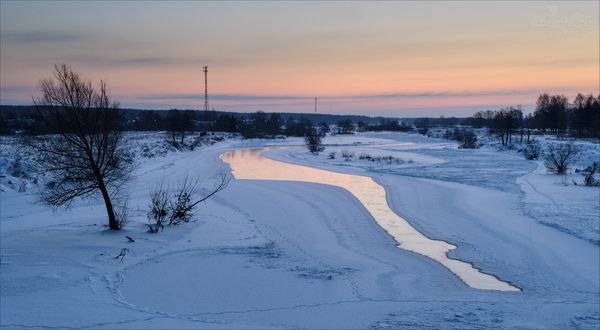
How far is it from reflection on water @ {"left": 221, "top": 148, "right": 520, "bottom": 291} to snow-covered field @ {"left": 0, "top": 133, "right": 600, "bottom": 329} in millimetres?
327

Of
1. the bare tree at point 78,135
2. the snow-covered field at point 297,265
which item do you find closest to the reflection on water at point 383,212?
the snow-covered field at point 297,265

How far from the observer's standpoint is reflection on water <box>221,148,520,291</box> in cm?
1005

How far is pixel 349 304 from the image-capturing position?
26.5 ft

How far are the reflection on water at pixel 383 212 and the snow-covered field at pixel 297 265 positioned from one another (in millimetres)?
327

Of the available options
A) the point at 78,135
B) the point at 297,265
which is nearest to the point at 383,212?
the point at 297,265

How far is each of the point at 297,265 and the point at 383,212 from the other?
290 inches

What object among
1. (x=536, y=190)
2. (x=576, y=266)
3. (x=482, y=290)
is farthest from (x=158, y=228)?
(x=536, y=190)

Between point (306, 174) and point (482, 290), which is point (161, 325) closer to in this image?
point (482, 290)

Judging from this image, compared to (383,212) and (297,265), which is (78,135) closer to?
(297,265)

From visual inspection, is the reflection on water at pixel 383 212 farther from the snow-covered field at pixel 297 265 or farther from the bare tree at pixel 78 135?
the bare tree at pixel 78 135

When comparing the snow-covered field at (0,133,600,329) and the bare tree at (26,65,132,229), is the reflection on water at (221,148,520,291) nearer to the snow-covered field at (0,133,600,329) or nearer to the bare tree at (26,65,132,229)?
the snow-covered field at (0,133,600,329)

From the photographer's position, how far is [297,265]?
34.1 ft

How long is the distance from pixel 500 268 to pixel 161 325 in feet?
24.4

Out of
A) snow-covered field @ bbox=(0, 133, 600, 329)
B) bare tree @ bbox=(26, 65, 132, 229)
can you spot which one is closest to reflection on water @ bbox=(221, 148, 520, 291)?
snow-covered field @ bbox=(0, 133, 600, 329)
